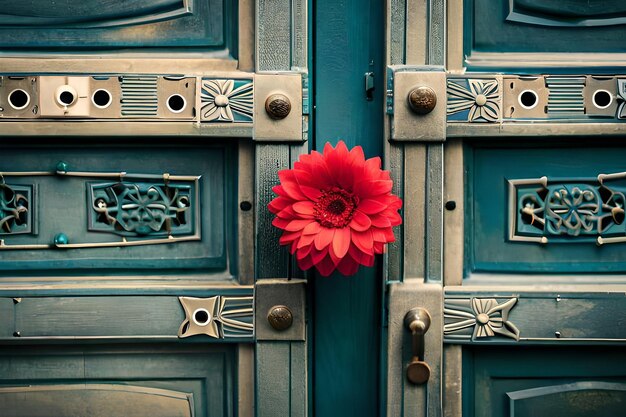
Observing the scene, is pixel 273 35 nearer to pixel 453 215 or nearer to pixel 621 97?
pixel 453 215

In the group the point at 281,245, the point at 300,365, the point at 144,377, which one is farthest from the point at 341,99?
the point at 144,377

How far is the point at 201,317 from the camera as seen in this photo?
4.80 ft

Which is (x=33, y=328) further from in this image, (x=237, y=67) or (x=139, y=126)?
(x=237, y=67)

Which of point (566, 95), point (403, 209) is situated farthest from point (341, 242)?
point (566, 95)

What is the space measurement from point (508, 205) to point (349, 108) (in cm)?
43

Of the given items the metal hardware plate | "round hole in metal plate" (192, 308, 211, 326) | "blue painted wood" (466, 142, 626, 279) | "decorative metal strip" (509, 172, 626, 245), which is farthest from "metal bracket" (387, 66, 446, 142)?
"round hole in metal plate" (192, 308, 211, 326)

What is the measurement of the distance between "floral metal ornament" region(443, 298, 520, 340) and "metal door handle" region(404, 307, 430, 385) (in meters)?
0.07

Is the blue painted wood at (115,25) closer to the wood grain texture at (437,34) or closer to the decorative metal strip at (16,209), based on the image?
the decorative metal strip at (16,209)

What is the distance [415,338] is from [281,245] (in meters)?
0.36

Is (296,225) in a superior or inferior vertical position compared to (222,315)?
superior

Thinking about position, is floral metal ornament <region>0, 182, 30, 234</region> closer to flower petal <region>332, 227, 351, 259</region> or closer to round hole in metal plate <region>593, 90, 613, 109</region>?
flower petal <region>332, 227, 351, 259</region>

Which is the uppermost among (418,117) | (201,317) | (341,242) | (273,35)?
(273,35)

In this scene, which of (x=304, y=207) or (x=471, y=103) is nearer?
(x=304, y=207)

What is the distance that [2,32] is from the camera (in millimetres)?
1500
